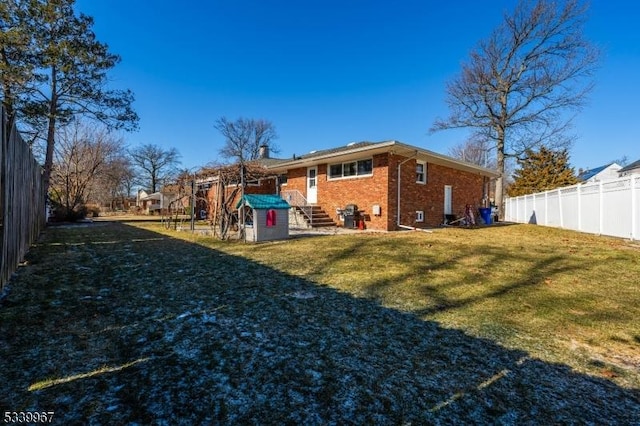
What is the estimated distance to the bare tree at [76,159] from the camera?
2128 centimetres

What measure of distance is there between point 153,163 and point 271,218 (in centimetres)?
4733

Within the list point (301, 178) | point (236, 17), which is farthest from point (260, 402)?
point (236, 17)

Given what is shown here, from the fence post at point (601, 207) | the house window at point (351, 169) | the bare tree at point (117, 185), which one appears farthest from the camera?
the bare tree at point (117, 185)

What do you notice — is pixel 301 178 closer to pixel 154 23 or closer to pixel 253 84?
pixel 154 23

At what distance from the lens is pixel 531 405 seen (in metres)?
2.11

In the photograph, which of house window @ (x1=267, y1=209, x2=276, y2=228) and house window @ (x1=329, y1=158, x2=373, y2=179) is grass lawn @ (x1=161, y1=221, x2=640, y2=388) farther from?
house window @ (x1=329, y1=158, x2=373, y2=179)

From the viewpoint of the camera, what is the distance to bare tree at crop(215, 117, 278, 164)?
3909cm

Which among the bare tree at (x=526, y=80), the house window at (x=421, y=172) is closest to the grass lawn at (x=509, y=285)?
the house window at (x=421, y=172)

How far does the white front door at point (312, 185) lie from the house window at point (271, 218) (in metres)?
5.95

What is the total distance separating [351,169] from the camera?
46.1 ft

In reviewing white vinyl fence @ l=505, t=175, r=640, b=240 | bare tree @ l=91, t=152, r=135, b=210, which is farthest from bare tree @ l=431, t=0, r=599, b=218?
bare tree @ l=91, t=152, r=135, b=210

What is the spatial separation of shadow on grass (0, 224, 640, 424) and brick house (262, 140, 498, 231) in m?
8.67

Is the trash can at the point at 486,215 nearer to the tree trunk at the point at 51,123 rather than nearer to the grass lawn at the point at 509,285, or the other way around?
the grass lawn at the point at 509,285

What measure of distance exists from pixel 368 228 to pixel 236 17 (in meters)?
11.6
